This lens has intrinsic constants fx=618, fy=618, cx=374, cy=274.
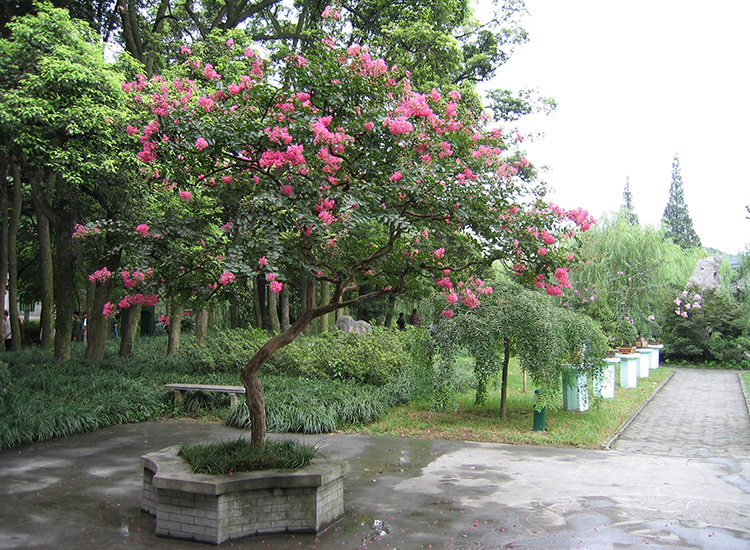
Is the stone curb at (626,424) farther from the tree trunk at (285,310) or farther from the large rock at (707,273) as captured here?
the large rock at (707,273)

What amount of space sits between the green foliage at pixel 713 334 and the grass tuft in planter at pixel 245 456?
849 inches

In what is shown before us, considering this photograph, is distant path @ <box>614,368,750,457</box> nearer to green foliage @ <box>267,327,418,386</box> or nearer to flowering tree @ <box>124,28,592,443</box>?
flowering tree @ <box>124,28,592,443</box>

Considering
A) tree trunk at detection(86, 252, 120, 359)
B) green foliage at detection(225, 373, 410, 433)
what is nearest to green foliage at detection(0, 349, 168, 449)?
tree trunk at detection(86, 252, 120, 359)

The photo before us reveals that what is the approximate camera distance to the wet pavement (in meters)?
4.84

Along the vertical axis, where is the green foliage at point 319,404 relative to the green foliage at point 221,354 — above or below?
below

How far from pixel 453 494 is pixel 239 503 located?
7.17 feet

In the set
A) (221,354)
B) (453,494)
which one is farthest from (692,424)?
(221,354)

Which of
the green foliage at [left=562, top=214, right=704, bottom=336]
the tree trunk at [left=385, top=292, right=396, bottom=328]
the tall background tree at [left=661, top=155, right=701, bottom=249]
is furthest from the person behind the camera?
the tall background tree at [left=661, top=155, right=701, bottom=249]

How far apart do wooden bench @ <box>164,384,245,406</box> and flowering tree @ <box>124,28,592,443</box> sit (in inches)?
187

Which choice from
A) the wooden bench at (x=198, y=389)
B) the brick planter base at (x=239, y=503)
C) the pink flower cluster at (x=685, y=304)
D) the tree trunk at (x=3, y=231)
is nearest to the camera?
the brick planter base at (x=239, y=503)

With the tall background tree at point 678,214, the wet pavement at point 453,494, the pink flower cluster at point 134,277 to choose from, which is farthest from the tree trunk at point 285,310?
the tall background tree at point 678,214

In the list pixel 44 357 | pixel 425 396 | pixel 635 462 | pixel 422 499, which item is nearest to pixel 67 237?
pixel 44 357

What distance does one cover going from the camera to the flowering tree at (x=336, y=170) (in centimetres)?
529

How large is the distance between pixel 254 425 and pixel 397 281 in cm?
205
